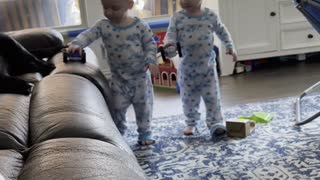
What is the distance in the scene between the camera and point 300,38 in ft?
12.3

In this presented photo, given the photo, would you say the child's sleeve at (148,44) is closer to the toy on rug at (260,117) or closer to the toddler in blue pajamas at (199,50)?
the toddler in blue pajamas at (199,50)

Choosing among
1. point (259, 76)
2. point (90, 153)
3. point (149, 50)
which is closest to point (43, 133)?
point (90, 153)

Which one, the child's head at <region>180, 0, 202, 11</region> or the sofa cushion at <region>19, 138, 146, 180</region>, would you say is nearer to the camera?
the sofa cushion at <region>19, 138, 146, 180</region>

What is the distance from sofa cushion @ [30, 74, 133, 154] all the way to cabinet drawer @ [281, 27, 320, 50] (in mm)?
2506

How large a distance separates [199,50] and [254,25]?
1590mm

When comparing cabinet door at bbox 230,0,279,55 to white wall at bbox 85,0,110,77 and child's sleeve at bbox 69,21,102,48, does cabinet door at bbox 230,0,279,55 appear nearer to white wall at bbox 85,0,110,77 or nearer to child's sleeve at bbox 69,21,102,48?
white wall at bbox 85,0,110,77

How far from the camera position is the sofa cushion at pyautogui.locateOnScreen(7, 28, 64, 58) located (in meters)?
2.27

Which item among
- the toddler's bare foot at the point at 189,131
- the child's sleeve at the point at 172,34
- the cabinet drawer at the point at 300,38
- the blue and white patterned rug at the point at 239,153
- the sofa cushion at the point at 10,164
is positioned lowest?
the blue and white patterned rug at the point at 239,153

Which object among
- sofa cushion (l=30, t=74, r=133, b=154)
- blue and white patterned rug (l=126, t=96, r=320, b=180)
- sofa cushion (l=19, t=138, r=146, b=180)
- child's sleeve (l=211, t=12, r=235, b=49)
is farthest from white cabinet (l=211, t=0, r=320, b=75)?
sofa cushion (l=19, t=138, r=146, b=180)

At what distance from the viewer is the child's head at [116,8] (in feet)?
6.81

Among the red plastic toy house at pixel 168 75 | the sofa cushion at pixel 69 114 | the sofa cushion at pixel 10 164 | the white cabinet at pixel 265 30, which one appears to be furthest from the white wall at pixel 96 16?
the sofa cushion at pixel 10 164

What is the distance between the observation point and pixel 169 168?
77.7 inches

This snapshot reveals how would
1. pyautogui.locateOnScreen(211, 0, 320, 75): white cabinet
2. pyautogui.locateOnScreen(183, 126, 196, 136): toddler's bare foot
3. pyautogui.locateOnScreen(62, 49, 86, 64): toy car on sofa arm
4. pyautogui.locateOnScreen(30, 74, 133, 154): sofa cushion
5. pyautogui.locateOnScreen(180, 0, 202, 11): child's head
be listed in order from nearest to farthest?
pyautogui.locateOnScreen(30, 74, 133, 154): sofa cushion, pyautogui.locateOnScreen(62, 49, 86, 64): toy car on sofa arm, pyautogui.locateOnScreen(180, 0, 202, 11): child's head, pyautogui.locateOnScreen(183, 126, 196, 136): toddler's bare foot, pyautogui.locateOnScreen(211, 0, 320, 75): white cabinet

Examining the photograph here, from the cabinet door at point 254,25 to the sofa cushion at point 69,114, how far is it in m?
2.24
